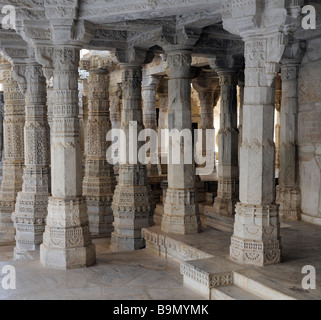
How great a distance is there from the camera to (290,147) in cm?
820

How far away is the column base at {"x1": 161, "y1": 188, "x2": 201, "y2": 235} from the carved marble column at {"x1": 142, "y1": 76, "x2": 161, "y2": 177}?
245 inches

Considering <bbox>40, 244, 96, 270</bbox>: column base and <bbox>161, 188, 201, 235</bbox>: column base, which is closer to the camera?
<bbox>40, 244, 96, 270</bbox>: column base

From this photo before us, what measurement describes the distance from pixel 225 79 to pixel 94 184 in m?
3.84

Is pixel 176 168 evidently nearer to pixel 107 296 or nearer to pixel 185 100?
pixel 185 100

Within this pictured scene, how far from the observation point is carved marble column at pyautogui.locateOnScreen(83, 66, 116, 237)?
421 inches

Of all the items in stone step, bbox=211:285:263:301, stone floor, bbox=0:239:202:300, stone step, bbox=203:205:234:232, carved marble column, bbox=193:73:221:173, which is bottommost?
stone floor, bbox=0:239:202:300

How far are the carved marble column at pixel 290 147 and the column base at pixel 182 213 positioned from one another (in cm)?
181

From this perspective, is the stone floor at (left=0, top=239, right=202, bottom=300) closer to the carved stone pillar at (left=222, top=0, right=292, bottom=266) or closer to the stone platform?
the stone platform

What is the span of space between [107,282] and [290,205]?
3769 millimetres

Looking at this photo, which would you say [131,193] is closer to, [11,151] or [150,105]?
[11,151]

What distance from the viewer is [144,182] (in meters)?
9.06

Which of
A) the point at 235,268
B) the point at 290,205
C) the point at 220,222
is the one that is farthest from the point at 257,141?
the point at 220,222

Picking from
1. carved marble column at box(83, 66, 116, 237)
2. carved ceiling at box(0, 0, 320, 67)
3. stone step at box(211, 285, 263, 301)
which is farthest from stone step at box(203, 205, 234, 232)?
carved ceiling at box(0, 0, 320, 67)

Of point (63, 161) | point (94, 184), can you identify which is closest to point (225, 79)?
point (94, 184)
